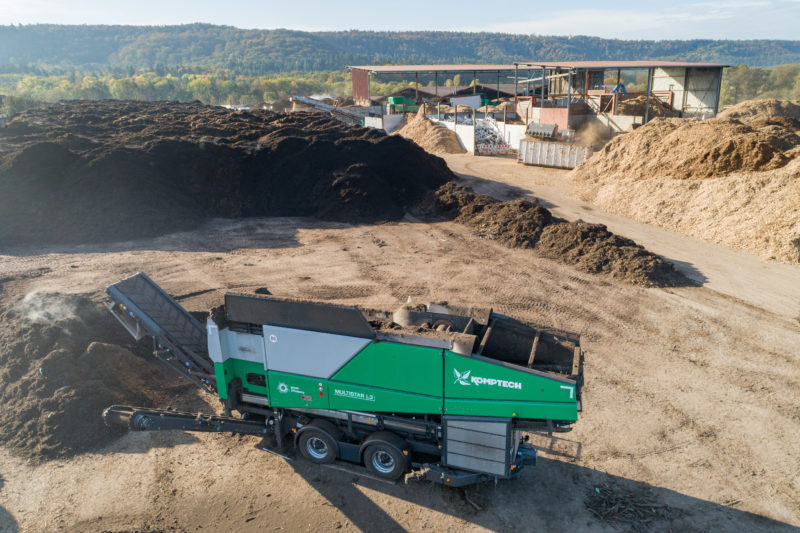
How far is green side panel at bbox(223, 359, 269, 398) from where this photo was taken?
809cm

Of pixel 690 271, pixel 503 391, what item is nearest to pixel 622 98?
pixel 690 271

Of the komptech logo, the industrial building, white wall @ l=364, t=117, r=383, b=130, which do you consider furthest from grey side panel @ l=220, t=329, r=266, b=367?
white wall @ l=364, t=117, r=383, b=130

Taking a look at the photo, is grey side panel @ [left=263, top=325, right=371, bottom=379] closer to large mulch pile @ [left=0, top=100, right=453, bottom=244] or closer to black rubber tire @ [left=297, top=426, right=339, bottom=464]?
black rubber tire @ [left=297, top=426, right=339, bottom=464]

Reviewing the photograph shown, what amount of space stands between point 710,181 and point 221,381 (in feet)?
65.7

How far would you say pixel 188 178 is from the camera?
2403 cm

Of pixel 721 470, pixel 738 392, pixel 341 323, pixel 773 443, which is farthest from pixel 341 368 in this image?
pixel 738 392

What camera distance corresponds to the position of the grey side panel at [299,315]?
7.10 meters

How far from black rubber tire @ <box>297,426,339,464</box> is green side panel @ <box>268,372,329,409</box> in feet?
1.54

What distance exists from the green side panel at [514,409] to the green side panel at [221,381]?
3561 millimetres

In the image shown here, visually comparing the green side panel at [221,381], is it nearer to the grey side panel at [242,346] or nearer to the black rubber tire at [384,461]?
the grey side panel at [242,346]

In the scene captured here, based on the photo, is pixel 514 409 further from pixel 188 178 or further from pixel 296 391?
pixel 188 178

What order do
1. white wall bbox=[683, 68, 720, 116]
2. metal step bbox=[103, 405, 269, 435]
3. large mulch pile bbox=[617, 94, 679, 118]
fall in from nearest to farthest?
metal step bbox=[103, 405, 269, 435] → large mulch pile bbox=[617, 94, 679, 118] → white wall bbox=[683, 68, 720, 116]

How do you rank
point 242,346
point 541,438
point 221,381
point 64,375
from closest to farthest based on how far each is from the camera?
point 242,346
point 221,381
point 541,438
point 64,375

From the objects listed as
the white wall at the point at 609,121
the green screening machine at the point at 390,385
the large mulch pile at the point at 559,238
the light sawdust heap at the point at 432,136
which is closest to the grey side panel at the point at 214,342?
the green screening machine at the point at 390,385
